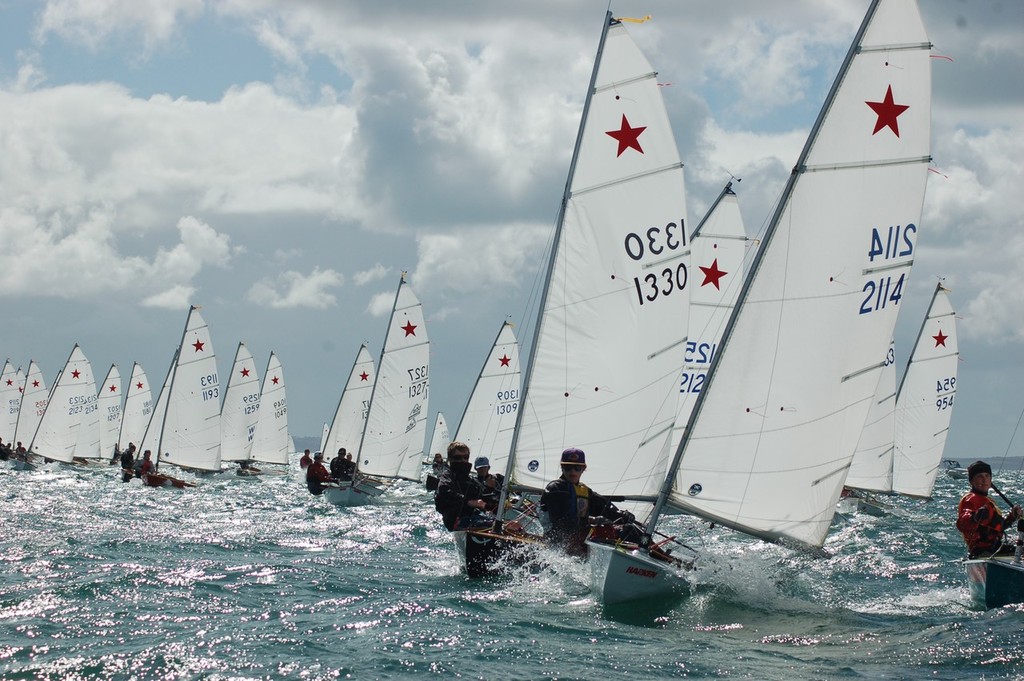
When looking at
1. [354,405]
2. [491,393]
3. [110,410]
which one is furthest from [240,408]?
[491,393]

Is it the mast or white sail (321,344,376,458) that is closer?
the mast

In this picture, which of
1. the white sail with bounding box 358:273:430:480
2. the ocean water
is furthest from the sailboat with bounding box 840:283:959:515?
the ocean water

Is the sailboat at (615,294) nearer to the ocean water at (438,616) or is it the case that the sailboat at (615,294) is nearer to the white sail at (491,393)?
the ocean water at (438,616)

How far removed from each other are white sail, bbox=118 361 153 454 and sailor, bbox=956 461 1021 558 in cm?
5369

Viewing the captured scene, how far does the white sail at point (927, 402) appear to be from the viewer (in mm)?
35906

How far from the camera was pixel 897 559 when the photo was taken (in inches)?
741

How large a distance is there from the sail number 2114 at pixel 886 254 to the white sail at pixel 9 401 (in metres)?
61.9

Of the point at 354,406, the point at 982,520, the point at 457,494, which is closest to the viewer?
the point at 982,520

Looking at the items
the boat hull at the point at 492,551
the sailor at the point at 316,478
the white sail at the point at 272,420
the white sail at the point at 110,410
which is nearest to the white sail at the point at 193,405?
the white sail at the point at 272,420

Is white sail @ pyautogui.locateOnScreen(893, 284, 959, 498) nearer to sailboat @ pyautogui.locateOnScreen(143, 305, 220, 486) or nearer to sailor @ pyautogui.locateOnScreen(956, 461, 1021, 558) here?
sailboat @ pyautogui.locateOnScreen(143, 305, 220, 486)

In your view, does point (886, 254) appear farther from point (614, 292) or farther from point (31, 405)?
point (31, 405)

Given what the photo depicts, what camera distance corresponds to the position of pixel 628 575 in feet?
37.4

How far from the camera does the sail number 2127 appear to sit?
16078 millimetres

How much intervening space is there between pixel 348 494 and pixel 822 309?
22.0 meters
